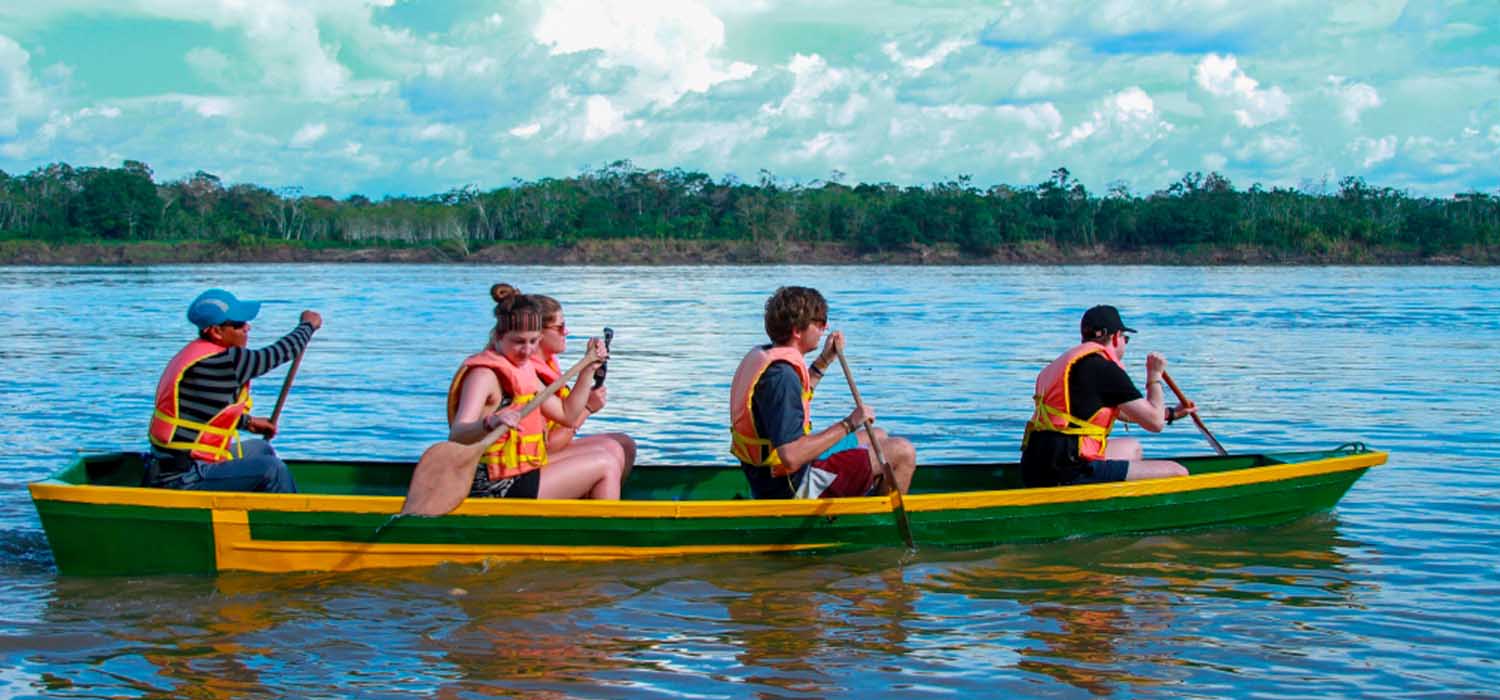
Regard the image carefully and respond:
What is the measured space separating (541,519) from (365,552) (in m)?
0.84

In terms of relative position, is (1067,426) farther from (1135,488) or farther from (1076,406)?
(1135,488)

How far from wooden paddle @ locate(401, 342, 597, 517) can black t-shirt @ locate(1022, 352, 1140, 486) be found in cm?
255

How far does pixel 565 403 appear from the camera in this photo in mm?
7172

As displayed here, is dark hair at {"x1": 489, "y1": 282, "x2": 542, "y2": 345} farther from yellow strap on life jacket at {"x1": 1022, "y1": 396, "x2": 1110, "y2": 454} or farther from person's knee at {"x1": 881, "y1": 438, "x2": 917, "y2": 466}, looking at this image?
yellow strap on life jacket at {"x1": 1022, "y1": 396, "x2": 1110, "y2": 454}

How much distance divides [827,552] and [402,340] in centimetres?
1642

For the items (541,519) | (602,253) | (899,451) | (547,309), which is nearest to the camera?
(541,519)

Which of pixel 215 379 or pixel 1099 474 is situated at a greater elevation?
pixel 215 379

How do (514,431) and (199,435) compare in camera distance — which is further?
(514,431)

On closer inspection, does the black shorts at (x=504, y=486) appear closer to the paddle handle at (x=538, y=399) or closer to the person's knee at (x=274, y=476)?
the paddle handle at (x=538, y=399)

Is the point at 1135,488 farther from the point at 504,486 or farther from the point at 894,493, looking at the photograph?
the point at 504,486

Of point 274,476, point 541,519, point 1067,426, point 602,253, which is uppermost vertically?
point 602,253

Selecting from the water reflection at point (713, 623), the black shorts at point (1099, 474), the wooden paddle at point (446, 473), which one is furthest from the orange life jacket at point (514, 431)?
the black shorts at point (1099, 474)

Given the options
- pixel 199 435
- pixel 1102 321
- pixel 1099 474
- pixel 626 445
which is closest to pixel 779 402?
pixel 626 445

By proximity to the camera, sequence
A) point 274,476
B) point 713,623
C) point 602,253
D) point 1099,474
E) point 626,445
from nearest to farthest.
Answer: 1. point 713,623
2. point 274,476
3. point 1099,474
4. point 626,445
5. point 602,253
